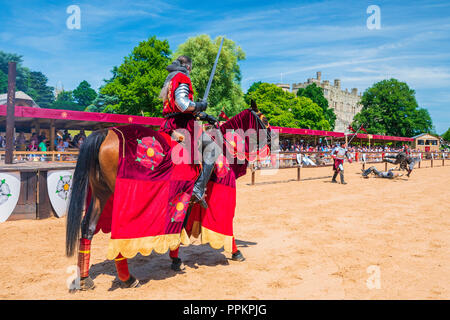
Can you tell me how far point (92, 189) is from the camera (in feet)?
12.7

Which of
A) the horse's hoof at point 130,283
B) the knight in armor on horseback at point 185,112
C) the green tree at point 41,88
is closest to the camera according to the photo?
the horse's hoof at point 130,283

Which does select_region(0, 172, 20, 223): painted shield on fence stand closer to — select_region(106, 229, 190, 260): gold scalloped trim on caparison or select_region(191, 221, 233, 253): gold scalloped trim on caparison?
select_region(106, 229, 190, 260): gold scalloped trim on caparison

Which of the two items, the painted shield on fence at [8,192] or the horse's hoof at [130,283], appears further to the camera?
the painted shield on fence at [8,192]

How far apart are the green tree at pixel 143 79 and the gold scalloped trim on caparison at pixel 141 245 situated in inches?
1068

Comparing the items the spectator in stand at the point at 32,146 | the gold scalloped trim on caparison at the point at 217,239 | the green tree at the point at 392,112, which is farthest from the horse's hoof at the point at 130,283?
the green tree at the point at 392,112

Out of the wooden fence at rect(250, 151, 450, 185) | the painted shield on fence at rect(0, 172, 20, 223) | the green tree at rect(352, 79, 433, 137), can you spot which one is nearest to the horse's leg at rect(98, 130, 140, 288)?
the painted shield on fence at rect(0, 172, 20, 223)

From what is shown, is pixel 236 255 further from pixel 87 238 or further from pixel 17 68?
pixel 17 68

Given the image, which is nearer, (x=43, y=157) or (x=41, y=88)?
(x=43, y=157)

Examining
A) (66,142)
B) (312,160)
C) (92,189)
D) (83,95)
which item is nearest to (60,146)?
(66,142)

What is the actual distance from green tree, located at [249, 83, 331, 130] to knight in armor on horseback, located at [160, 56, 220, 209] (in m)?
40.3

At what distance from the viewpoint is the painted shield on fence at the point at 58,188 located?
26.0ft

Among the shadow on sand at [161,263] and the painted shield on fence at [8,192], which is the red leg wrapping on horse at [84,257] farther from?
the painted shield on fence at [8,192]

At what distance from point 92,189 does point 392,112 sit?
231 feet

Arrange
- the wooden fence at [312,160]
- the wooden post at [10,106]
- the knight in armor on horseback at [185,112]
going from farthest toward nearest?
the wooden fence at [312,160] < the wooden post at [10,106] < the knight in armor on horseback at [185,112]
